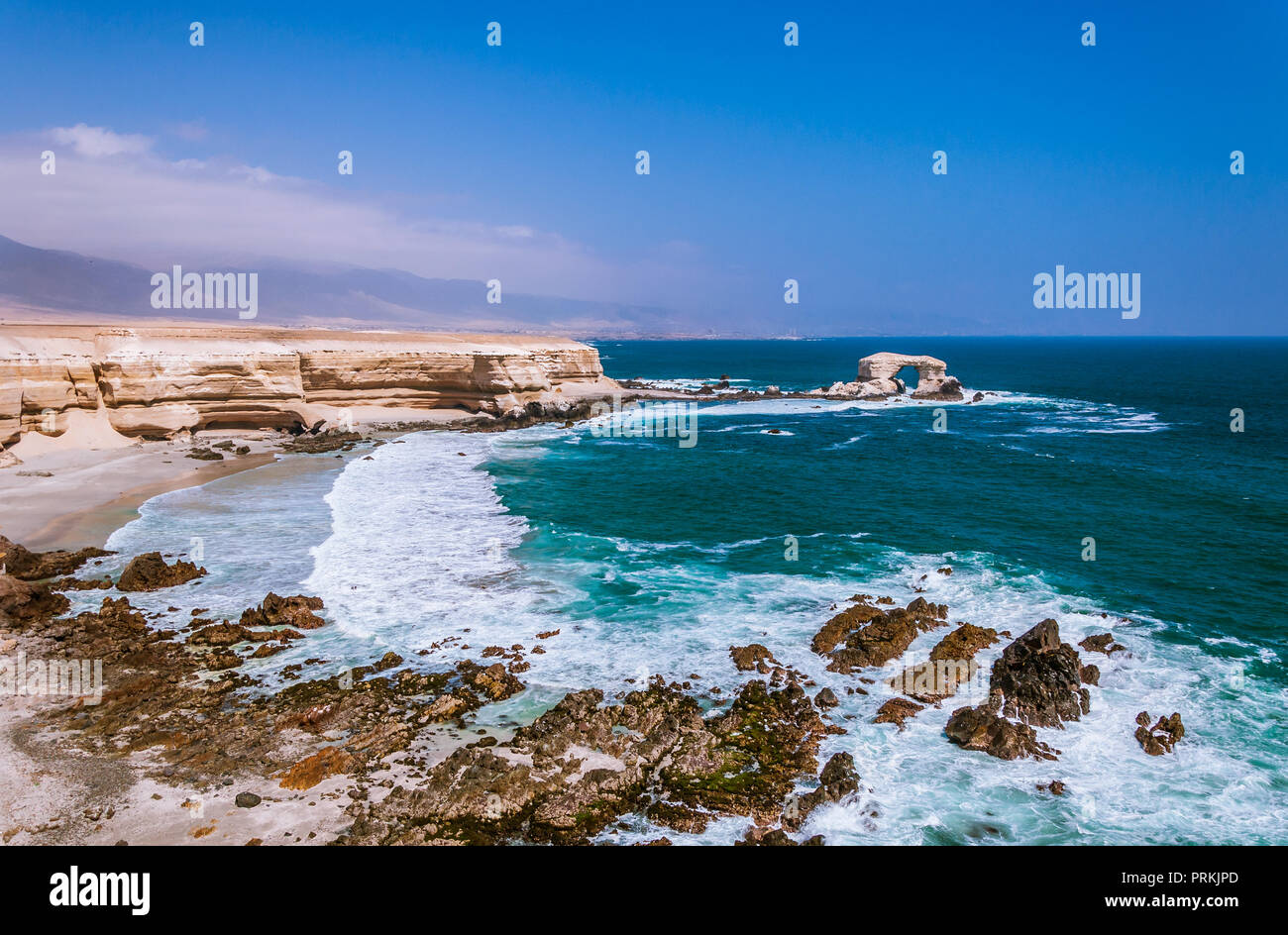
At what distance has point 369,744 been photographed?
45.3ft

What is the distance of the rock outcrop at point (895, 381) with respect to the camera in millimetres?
80812

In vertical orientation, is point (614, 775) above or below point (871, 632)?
below

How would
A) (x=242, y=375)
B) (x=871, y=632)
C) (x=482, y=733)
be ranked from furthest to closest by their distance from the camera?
(x=242, y=375)
(x=871, y=632)
(x=482, y=733)

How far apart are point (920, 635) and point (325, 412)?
4526 centimetres

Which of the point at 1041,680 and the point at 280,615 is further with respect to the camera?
the point at 280,615

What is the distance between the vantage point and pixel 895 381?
3420 inches

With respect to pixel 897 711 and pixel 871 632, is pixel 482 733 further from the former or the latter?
pixel 871 632

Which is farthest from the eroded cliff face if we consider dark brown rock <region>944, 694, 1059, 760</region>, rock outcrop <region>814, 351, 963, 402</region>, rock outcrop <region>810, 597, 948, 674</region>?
dark brown rock <region>944, 694, 1059, 760</region>

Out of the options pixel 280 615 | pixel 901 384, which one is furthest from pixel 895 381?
pixel 280 615

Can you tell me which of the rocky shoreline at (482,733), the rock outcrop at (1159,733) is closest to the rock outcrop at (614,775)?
the rocky shoreline at (482,733)

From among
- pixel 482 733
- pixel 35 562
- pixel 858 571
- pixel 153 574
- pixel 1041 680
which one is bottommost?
pixel 482 733

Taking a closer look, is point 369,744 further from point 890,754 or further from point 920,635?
point 920,635

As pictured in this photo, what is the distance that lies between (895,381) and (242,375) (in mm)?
69973
